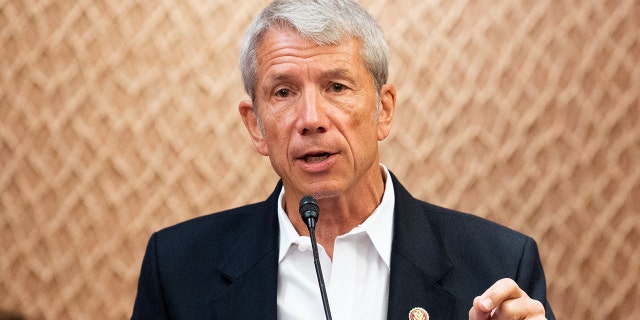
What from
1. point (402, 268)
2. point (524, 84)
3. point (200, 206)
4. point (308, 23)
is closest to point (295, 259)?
point (402, 268)

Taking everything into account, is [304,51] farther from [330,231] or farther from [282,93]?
[330,231]

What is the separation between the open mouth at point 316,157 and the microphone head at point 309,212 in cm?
25

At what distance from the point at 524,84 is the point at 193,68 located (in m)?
0.98

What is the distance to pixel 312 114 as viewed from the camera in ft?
5.54

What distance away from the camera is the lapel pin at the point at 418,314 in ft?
5.54

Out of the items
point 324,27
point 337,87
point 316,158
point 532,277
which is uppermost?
point 324,27

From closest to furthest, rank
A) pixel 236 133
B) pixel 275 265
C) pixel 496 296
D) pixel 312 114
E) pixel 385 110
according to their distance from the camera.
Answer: pixel 496 296, pixel 312 114, pixel 275 265, pixel 385 110, pixel 236 133

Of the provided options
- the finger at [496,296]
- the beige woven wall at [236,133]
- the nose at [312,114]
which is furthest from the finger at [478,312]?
the beige woven wall at [236,133]

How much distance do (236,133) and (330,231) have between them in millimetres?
738

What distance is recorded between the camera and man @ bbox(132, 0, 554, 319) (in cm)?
172

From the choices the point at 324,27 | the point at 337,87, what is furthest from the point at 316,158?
the point at 324,27

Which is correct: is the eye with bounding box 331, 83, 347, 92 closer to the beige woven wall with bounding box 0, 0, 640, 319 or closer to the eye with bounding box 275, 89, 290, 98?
the eye with bounding box 275, 89, 290, 98

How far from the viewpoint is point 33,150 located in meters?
2.37

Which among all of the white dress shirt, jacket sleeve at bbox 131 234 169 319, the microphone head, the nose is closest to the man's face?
the nose
